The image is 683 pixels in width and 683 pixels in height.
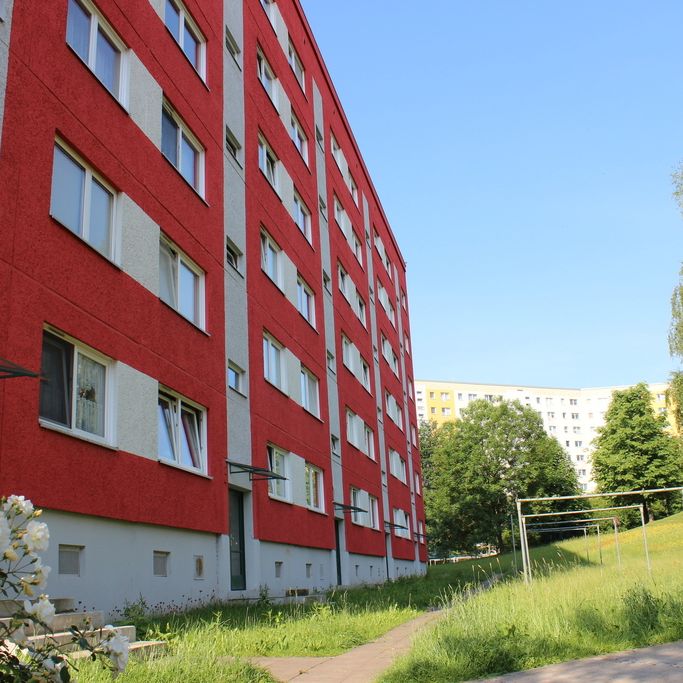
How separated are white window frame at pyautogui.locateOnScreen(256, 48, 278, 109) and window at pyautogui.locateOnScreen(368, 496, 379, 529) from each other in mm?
15236

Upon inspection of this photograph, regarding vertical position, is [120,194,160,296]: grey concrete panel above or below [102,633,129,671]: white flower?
above

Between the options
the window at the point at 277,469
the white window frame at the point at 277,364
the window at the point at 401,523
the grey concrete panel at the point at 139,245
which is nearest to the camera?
the grey concrete panel at the point at 139,245

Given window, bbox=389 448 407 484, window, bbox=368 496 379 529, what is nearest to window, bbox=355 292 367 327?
window, bbox=389 448 407 484

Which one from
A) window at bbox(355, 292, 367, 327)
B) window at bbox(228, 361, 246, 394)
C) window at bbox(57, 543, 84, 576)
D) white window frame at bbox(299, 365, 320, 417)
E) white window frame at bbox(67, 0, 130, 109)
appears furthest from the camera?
window at bbox(355, 292, 367, 327)

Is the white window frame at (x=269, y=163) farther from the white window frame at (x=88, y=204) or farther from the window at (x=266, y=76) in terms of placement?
the white window frame at (x=88, y=204)

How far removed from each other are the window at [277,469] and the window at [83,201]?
25.4 ft

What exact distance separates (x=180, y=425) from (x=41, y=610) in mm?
10397

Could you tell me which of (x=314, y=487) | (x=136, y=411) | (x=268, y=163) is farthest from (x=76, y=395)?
(x=268, y=163)

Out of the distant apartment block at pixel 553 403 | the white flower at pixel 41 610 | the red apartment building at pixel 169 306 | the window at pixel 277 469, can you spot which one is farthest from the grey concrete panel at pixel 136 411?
the distant apartment block at pixel 553 403

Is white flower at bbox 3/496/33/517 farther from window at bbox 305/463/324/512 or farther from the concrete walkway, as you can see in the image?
window at bbox 305/463/324/512

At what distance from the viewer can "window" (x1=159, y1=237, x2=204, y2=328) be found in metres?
13.5

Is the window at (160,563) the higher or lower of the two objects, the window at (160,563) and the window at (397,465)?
the lower

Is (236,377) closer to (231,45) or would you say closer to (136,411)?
(136,411)

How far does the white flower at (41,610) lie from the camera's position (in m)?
3.01
